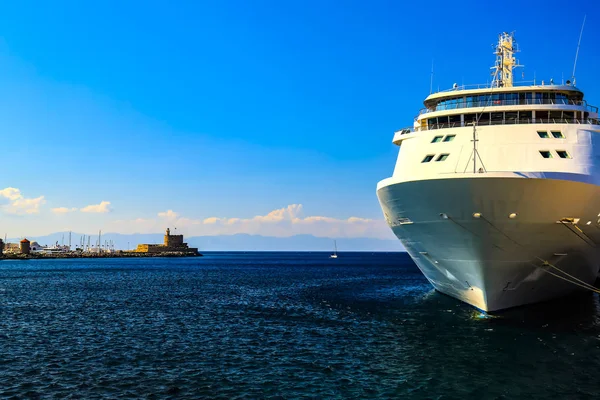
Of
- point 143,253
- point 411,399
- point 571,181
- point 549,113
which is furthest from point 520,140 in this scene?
point 143,253

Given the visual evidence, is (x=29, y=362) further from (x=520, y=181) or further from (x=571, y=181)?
(x=571, y=181)

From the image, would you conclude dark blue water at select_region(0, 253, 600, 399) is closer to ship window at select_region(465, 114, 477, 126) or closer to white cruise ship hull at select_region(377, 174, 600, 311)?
white cruise ship hull at select_region(377, 174, 600, 311)

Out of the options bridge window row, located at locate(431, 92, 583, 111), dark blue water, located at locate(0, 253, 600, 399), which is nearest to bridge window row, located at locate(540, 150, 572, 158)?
bridge window row, located at locate(431, 92, 583, 111)

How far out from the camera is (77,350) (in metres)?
21.1

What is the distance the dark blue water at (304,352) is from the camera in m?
15.5

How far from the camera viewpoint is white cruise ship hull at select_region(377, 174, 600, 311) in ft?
66.1

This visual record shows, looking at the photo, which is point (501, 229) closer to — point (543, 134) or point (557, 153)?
point (557, 153)

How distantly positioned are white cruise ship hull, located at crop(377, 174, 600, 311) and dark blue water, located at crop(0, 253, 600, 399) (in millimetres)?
2068

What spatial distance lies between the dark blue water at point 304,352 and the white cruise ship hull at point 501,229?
6.78 ft

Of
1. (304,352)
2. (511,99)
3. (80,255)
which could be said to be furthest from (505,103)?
(80,255)

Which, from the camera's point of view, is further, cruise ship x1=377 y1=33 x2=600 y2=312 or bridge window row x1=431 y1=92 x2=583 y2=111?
bridge window row x1=431 y1=92 x2=583 y2=111

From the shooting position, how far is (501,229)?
21031 mm

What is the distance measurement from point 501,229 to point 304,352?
10343mm

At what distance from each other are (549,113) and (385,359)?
18060 millimetres
